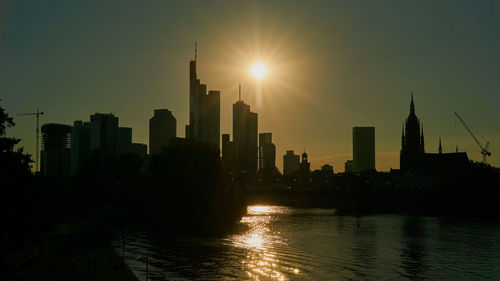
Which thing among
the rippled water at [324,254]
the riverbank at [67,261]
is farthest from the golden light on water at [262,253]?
the riverbank at [67,261]

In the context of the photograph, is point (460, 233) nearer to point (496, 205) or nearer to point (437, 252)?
point (437, 252)

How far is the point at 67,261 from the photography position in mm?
55500

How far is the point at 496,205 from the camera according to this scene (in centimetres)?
16212

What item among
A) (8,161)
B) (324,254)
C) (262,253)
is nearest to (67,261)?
(8,161)

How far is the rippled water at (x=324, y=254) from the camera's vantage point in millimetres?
60059

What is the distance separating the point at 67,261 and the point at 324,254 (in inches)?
1413

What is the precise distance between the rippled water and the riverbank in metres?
4.28

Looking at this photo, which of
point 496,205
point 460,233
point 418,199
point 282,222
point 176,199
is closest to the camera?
point 460,233

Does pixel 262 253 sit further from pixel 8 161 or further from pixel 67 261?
pixel 8 161

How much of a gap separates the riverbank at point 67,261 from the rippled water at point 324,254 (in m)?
4.28

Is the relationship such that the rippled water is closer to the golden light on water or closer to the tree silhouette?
the golden light on water

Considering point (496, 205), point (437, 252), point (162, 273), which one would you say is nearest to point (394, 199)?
point (496, 205)

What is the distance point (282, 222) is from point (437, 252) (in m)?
56.3

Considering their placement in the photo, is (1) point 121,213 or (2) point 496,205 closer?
(1) point 121,213
